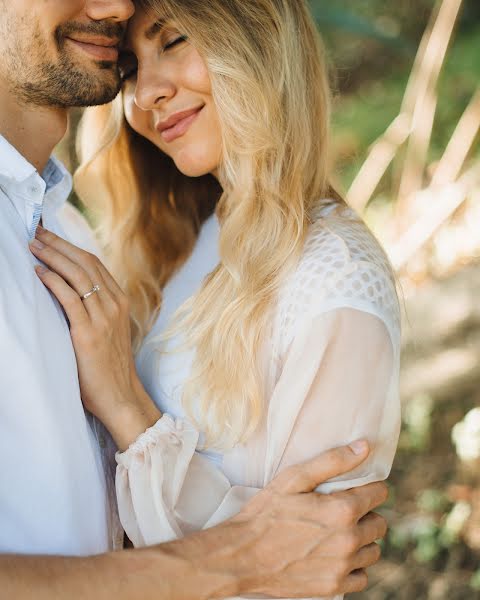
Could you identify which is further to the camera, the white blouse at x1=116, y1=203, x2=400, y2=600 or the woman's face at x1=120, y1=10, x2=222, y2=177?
the woman's face at x1=120, y1=10, x2=222, y2=177

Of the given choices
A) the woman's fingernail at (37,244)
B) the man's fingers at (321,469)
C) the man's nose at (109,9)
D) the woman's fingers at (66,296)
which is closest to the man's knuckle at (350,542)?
the man's fingers at (321,469)

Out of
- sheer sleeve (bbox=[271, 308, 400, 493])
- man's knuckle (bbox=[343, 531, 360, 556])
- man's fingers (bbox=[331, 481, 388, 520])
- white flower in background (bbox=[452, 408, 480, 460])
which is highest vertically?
sheer sleeve (bbox=[271, 308, 400, 493])

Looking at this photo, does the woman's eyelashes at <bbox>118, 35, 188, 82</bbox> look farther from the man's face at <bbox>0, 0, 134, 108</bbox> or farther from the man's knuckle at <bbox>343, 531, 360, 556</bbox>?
the man's knuckle at <bbox>343, 531, 360, 556</bbox>

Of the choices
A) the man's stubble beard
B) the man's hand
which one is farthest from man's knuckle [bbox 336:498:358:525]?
the man's stubble beard

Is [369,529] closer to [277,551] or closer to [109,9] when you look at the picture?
[277,551]

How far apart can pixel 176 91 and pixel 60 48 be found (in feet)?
0.90

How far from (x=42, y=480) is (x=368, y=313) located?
2.25 feet

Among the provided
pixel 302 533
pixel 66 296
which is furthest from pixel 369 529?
pixel 66 296

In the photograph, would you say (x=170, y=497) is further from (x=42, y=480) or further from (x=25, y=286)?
(x=25, y=286)

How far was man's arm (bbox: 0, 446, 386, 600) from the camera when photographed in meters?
1.46

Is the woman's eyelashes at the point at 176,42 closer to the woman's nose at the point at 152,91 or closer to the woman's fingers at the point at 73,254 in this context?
the woman's nose at the point at 152,91

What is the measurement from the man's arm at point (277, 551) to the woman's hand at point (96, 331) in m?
0.27

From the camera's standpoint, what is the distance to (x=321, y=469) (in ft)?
5.12

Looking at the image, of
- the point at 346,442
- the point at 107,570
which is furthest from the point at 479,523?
the point at 107,570
